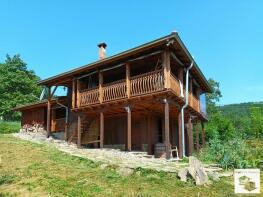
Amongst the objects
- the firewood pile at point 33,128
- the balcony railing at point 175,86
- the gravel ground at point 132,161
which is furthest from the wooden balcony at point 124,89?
the firewood pile at point 33,128

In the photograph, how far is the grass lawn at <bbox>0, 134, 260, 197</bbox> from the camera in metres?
9.34

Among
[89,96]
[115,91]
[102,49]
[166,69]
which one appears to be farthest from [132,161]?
[102,49]

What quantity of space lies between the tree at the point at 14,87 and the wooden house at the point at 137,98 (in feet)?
75.4

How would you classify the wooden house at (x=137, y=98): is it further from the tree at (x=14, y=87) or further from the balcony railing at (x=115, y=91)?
the tree at (x=14, y=87)

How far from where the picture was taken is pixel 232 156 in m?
12.6

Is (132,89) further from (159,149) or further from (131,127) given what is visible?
(131,127)

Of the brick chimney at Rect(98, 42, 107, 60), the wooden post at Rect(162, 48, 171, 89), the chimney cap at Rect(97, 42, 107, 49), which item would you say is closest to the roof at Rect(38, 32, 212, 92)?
the wooden post at Rect(162, 48, 171, 89)

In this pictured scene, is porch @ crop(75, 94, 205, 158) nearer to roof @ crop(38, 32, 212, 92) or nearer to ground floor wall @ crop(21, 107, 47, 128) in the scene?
roof @ crop(38, 32, 212, 92)

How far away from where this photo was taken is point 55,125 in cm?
2470

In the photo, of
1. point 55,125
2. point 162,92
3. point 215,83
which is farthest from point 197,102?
point 215,83

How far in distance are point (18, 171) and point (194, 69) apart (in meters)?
A: 11.1

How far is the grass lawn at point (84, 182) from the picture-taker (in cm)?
934

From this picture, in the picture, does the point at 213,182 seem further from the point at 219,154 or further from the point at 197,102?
the point at 197,102

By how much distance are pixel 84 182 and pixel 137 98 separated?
21.8 feet
